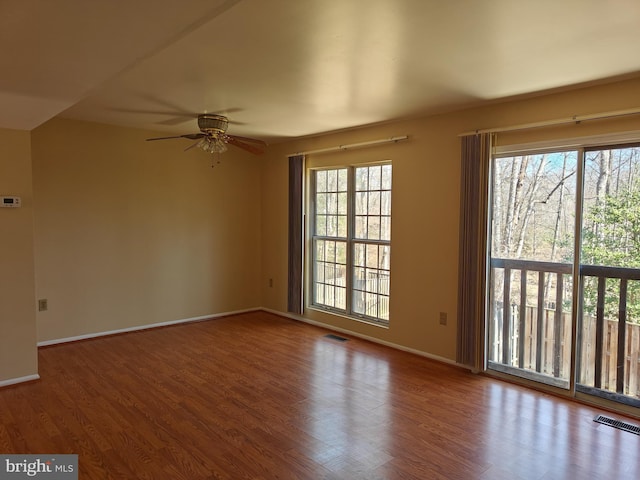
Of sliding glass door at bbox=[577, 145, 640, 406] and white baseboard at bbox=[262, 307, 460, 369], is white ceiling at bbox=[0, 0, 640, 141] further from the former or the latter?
white baseboard at bbox=[262, 307, 460, 369]

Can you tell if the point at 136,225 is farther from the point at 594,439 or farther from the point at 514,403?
the point at 594,439

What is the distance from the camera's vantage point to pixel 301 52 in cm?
259

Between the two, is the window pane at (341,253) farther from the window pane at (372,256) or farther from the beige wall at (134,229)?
the beige wall at (134,229)

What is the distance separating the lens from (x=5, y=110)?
3.00m

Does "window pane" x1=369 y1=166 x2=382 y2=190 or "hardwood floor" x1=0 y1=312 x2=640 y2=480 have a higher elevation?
"window pane" x1=369 y1=166 x2=382 y2=190

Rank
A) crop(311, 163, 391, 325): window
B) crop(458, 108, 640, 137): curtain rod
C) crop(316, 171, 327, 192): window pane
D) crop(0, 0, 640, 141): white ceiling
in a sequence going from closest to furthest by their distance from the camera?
crop(0, 0, 640, 141): white ceiling → crop(458, 108, 640, 137): curtain rod → crop(311, 163, 391, 325): window → crop(316, 171, 327, 192): window pane

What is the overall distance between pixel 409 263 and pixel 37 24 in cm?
370

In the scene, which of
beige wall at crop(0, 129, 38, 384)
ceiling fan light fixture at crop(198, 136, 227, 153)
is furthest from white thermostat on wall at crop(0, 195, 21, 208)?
ceiling fan light fixture at crop(198, 136, 227, 153)

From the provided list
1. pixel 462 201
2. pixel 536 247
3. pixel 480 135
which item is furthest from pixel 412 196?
pixel 536 247

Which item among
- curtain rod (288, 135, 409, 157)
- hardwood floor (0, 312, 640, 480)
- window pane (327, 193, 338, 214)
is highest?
curtain rod (288, 135, 409, 157)

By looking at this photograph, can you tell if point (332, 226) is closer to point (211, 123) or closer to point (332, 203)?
point (332, 203)

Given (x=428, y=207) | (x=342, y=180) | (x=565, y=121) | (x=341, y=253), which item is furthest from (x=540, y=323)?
(x=342, y=180)

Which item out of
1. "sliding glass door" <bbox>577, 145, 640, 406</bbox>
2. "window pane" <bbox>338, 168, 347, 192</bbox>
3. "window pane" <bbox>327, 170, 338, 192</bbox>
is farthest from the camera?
"window pane" <bbox>327, 170, 338, 192</bbox>

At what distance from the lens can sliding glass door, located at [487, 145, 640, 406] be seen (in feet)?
10.4
